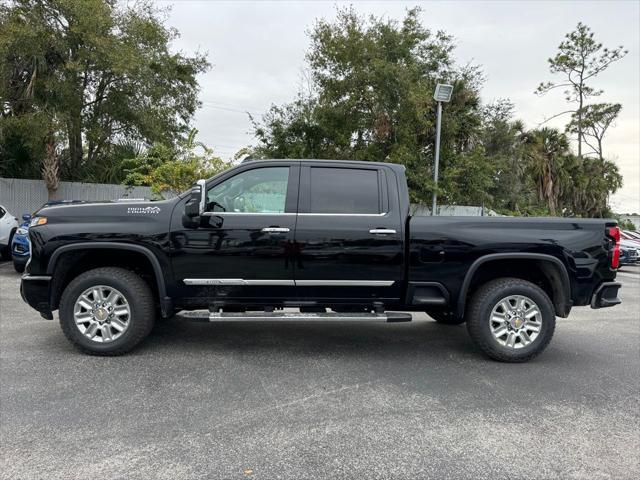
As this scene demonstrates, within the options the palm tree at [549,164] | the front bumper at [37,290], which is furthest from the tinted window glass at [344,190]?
the palm tree at [549,164]

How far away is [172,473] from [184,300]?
7.29ft

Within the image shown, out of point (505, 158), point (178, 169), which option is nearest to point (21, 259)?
point (178, 169)

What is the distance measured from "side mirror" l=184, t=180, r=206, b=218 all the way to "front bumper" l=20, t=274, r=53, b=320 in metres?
1.50

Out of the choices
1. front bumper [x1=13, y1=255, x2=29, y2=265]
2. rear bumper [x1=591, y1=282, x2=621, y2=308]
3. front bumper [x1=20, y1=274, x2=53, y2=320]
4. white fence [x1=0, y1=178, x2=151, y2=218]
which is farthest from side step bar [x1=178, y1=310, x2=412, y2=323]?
white fence [x1=0, y1=178, x2=151, y2=218]

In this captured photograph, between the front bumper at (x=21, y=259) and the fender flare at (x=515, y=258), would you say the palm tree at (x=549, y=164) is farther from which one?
the front bumper at (x=21, y=259)

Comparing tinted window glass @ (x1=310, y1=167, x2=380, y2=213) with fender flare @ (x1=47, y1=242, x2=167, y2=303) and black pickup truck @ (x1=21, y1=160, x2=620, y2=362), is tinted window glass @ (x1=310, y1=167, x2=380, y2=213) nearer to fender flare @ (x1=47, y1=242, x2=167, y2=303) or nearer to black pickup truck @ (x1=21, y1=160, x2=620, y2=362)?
black pickup truck @ (x1=21, y1=160, x2=620, y2=362)

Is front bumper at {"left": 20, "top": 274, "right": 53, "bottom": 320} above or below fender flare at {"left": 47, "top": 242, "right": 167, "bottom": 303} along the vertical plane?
below

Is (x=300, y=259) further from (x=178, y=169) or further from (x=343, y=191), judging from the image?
(x=178, y=169)

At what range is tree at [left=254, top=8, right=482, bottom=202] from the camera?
57.7 ft

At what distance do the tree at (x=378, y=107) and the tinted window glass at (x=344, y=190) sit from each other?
12.7m

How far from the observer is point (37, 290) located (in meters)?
4.73

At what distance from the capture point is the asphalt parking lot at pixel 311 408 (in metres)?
2.94

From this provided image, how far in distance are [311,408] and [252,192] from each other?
2230 mm

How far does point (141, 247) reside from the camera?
15.5ft
